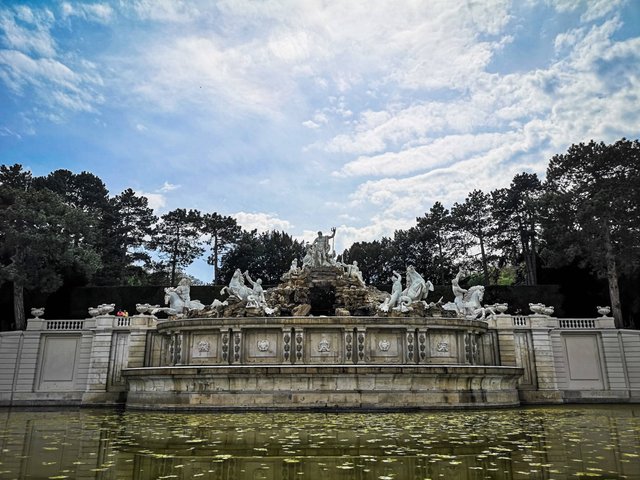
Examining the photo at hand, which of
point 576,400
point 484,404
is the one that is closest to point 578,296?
point 576,400

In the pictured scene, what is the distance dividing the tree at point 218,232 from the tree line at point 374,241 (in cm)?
12

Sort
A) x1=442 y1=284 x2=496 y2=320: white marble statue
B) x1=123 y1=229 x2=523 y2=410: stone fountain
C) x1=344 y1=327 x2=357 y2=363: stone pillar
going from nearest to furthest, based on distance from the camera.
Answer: x1=123 y1=229 x2=523 y2=410: stone fountain → x1=344 y1=327 x2=357 y2=363: stone pillar → x1=442 y1=284 x2=496 y2=320: white marble statue

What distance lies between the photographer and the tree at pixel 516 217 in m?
52.8

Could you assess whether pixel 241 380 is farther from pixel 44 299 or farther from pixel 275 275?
pixel 275 275

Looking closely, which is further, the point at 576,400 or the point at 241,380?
the point at 576,400

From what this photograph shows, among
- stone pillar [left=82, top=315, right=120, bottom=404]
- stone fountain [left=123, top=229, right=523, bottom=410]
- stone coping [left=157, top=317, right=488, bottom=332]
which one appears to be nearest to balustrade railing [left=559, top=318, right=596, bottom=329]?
stone fountain [left=123, top=229, right=523, bottom=410]

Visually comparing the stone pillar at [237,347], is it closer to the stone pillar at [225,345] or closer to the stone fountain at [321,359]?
the stone fountain at [321,359]

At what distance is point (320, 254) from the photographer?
3741 cm

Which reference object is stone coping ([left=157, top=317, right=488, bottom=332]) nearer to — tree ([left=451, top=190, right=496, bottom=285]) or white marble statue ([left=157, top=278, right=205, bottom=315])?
white marble statue ([left=157, top=278, right=205, bottom=315])

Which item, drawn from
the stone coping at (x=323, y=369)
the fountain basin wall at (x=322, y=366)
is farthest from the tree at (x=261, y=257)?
the stone coping at (x=323, y=369)

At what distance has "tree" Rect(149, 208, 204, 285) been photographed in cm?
6084

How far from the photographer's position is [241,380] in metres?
18.7

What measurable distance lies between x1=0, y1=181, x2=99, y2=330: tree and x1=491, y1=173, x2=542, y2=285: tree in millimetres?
39178

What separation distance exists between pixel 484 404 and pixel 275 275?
148 ft
